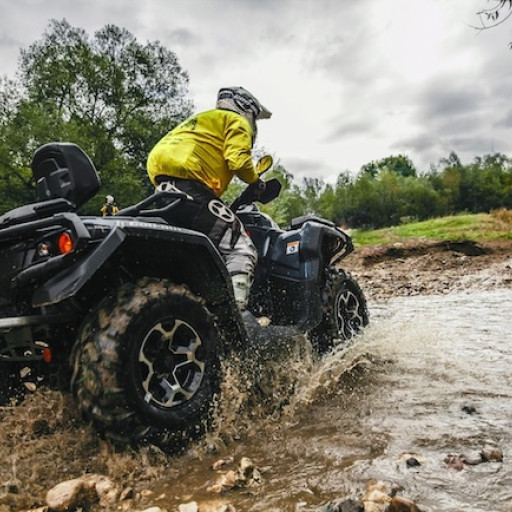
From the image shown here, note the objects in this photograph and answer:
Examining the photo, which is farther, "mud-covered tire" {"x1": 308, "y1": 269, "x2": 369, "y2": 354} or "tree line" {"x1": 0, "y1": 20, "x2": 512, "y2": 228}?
"tree line" {"x1": 0, "y1": 20, "x2": 512, "y2": 228}

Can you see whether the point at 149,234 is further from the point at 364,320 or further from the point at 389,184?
the point at 389,184

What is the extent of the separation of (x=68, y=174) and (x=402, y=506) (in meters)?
2.43

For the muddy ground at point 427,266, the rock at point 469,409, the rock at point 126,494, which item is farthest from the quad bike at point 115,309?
the muddy ground at point 427,266

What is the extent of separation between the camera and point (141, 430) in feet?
8.71

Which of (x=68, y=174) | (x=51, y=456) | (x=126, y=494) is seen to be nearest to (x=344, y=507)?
(x=126, y=494)

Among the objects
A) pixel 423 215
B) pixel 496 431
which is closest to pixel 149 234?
pixel 496 431

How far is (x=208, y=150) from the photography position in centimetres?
401

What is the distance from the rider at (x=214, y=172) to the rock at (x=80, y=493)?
155cm

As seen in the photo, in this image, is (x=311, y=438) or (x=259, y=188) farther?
(x=259, y=188)

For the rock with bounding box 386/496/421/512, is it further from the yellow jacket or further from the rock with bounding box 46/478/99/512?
the yellow jacket

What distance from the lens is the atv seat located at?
10.2 ft

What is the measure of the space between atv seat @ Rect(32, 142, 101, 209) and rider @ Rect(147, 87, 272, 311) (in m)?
0.81

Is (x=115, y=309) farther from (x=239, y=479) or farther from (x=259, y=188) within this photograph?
(x=259, y=188)

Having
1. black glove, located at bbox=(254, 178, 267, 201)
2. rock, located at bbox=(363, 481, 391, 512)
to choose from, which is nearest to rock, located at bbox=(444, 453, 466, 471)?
rock, located at bbox=(363, 481, 391, 512)
